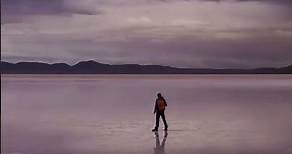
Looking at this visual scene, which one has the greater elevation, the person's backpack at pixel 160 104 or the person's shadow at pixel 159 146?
the person's backpack at pixel 160 104

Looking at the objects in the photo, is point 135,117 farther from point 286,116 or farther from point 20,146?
point 20,146

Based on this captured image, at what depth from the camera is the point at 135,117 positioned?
1728 centimetres

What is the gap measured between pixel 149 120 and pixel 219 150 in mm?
6323

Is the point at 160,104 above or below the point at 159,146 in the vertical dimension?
above

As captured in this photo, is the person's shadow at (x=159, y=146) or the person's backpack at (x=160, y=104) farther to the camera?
the person's backpack at (x=160, y=104)

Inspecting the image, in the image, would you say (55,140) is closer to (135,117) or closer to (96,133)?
(96,133)

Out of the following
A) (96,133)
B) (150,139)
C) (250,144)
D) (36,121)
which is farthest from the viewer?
(36,121)

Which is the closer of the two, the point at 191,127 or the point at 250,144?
the point at 250,144

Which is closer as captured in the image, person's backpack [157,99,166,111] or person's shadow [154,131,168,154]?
person's shadow [154,131,168,154]

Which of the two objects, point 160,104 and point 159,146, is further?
point 160,104

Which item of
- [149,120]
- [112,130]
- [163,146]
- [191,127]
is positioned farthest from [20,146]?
[149,120]

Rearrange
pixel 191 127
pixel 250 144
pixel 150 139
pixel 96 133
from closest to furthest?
pixel 250 144
pixel 150 139
pixel 96 133
pixel 191 127

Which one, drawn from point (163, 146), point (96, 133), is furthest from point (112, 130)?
point (163, 146)

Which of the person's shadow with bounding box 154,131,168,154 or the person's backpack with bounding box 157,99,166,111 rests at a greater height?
the person's backpack with bounding box 157,99,166,111
